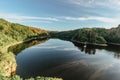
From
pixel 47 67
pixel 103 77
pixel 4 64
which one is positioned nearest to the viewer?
pixel 4 64

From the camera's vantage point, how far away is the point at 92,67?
96.0m

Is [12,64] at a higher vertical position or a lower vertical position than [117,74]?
higher

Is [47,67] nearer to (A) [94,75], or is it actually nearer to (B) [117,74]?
(A) [94,75]

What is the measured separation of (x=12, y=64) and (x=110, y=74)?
4330 cm

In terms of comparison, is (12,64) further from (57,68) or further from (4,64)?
(57,68)

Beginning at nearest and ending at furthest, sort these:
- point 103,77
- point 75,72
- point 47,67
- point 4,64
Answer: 1. point 4,64
2. point 103,77
3. point 75,72
4. point 47,67

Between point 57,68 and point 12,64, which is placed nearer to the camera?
point 12,64

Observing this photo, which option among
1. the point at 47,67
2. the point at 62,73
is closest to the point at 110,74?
the point at 62,73

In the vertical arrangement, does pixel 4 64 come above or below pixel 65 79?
above

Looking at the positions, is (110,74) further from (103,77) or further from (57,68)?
(57,68)

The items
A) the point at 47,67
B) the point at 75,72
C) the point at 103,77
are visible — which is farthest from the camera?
the point at 47,67

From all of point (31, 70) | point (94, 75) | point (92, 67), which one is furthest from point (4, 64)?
point (92, 67)

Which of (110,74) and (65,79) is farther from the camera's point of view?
(110,74)

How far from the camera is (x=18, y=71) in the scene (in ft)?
264
